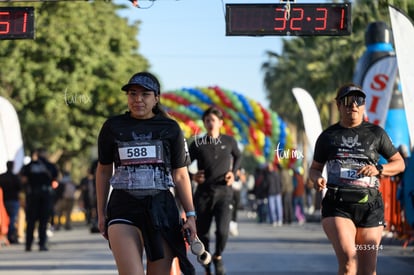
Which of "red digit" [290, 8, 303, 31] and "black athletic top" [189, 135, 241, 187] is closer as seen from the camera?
"red digit" [290, 8, 303, 31]

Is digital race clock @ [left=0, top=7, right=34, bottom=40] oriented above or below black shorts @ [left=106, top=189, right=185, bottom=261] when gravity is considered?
above

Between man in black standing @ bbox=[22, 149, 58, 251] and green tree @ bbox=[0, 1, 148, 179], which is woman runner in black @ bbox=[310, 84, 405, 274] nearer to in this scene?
man in black standing @ bbox=[22, 149, 58, 251]

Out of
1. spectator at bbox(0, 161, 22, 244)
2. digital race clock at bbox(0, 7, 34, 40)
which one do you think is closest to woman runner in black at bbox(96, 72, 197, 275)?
digital race clock at bbox(0, 7, 34, 40)

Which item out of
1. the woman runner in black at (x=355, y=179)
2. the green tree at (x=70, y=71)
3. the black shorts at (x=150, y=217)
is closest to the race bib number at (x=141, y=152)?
the black shorts at (x=150, y=217)

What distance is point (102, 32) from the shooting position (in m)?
41.4

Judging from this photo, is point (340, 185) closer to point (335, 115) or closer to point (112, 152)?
point (112, 152)

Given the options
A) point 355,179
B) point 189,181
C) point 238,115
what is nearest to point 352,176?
point 355,179

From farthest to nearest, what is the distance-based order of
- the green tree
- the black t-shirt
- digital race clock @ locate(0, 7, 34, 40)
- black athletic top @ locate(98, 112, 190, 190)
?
the green tree, the black t-shirt, digital race clock @ locate(0, 7, 34, 40), black athletic top @ locate(98, 112, 190, 190)

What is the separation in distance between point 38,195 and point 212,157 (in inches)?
341

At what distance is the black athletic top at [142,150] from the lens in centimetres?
802

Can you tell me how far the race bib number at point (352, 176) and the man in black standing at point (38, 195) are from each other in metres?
12.3

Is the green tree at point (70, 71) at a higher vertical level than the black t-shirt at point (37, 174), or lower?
higher

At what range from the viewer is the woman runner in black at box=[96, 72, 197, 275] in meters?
7.89

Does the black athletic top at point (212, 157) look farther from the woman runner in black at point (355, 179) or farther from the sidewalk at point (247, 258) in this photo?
the woman runner in black at point (355, 179)
